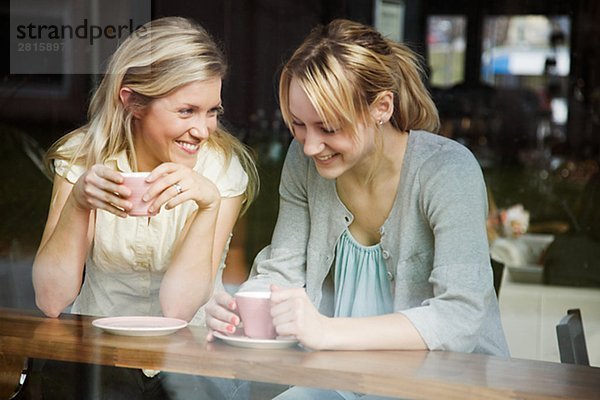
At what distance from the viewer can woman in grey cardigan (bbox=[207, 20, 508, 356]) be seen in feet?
5.99

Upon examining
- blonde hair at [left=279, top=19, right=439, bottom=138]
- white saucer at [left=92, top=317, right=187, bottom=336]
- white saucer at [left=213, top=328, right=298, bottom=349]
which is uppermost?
blonde hair at [left=279, top=19, right=439, bottom=138]

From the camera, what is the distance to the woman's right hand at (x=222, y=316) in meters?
1.86

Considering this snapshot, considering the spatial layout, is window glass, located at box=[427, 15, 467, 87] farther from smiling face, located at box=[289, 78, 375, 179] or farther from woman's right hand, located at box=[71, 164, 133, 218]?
woman's right hand, located at box=[71, 164, 133, 218]

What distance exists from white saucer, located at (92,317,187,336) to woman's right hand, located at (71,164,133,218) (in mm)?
221

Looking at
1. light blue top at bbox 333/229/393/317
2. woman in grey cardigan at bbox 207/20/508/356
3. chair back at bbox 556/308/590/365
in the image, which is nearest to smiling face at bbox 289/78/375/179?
woman in grey cardigan at bbox 207/20/508/356

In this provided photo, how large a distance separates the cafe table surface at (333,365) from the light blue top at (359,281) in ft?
0.73

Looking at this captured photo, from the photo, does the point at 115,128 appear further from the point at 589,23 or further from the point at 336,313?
the point at 589,23

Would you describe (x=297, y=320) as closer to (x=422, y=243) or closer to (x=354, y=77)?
(x=422, y=243)

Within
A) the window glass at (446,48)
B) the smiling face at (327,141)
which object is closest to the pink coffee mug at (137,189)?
the smiling face at (327,141)

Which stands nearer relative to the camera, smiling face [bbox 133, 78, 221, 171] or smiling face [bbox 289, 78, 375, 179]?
smiling face [bbox 289, 78, 375, 179]

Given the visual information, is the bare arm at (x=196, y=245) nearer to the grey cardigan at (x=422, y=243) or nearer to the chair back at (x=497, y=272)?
the grey cardigan at (x=422, y=243)

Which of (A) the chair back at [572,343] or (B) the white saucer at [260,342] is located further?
(A) the chair back at [572,343]

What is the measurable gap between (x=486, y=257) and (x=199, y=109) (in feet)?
2.17

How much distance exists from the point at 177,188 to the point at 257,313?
39 cm
